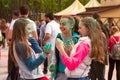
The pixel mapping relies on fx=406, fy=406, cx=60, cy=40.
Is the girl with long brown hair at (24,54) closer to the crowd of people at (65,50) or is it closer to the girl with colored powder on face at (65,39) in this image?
the crowd of people at (65,50)

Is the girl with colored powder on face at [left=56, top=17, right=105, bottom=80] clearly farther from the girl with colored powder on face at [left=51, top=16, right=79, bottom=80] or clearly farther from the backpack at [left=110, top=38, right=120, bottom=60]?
the backpack at [left=110, top=38, right=120, bottom=60]

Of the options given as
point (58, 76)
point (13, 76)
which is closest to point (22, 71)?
point (58, 76)

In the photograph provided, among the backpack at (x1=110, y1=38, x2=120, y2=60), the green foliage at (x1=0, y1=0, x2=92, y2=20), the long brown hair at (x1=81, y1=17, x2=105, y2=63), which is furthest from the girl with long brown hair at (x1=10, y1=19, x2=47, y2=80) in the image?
the green foliage at (x1=0, y1=0, x2=92, y2=20)

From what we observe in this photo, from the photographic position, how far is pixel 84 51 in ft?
16.4

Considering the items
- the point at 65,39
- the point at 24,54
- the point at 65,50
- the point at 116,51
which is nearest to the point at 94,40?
the point at 65,50

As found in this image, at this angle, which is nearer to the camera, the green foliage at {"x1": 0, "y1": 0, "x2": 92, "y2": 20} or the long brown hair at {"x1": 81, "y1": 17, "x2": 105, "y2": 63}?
the long brown hair at {"x1": 81, "y1": 17, "x2": 105, "y2": 63}

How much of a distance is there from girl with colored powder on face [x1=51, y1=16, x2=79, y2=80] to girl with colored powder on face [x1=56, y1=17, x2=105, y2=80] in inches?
22.4

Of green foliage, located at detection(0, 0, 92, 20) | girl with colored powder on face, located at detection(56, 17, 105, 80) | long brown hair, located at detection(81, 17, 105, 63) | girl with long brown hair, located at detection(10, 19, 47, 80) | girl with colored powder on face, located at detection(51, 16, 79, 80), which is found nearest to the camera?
girl with colored powder on face, located at detection(56, 17, 105, 80)

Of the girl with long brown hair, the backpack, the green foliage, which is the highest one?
the girl with long brown hair

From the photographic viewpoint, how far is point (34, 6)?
6681cm

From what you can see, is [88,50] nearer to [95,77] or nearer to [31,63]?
[31,63]

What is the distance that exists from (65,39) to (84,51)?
926 mm

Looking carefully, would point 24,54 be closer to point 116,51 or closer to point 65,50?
point 65,50

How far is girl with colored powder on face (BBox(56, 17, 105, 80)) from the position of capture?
16.3 ft
